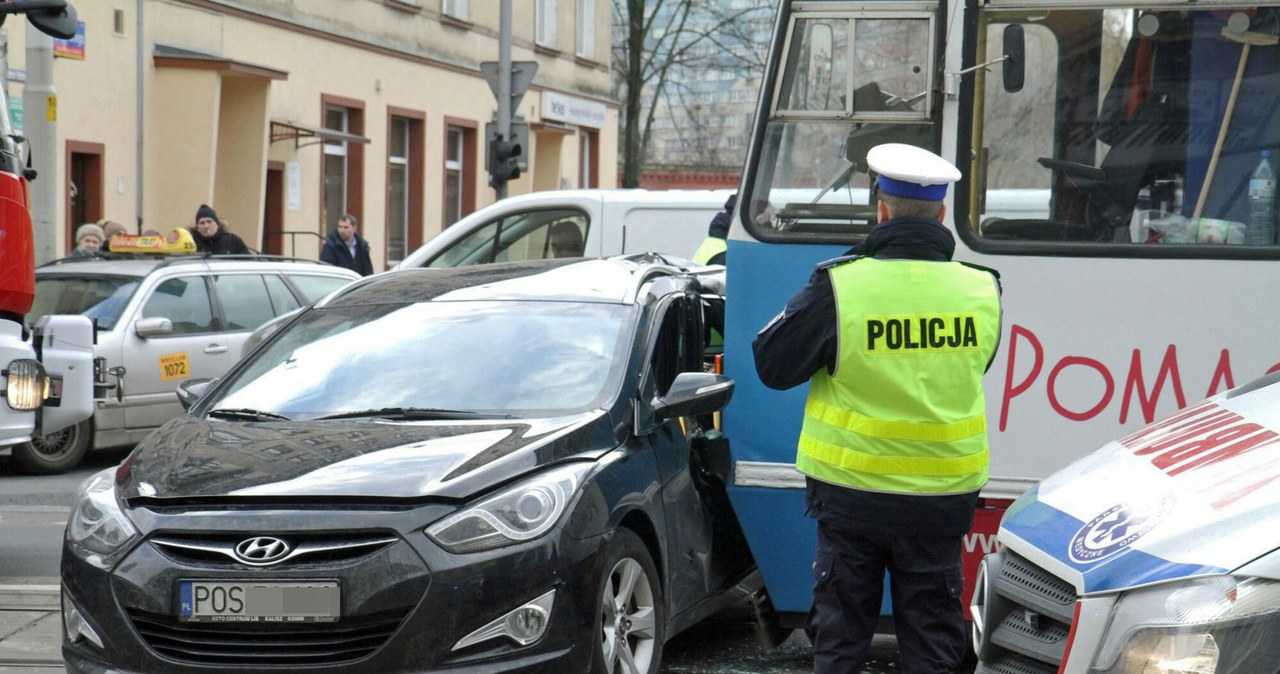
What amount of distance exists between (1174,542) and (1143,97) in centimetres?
288

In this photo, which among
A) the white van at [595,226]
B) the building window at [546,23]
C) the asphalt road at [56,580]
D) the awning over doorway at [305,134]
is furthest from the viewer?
the building window at [546,23]

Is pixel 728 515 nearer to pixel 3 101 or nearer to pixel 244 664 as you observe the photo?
pixel 244 664

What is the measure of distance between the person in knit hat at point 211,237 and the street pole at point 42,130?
10.8 feet

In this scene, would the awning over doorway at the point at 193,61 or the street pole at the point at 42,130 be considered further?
the awning over doorway at the point at 193,61

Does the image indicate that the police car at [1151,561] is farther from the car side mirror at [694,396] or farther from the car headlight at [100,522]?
the car headlight at [100,522]

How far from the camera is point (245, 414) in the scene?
5680mm

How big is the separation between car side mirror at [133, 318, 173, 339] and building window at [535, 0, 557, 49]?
78.7 feet

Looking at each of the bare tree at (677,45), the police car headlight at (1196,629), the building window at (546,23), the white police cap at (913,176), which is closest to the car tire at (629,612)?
Answer: the white police cap at (913,176)

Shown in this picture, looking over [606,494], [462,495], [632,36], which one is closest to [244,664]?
[462,495]

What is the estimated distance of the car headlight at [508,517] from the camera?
4.73 metres

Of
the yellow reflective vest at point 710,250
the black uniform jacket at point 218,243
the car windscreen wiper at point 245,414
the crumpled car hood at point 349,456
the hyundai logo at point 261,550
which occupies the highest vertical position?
the yellow reflective vest at point 710,250

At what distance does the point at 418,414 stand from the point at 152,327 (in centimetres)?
658

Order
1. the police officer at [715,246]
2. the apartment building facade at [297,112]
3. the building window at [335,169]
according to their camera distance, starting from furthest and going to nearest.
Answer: the building window at [335,169] < the apartment building facade at [297,112] < the police officer at [715,246]

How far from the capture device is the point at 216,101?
70.9ft
